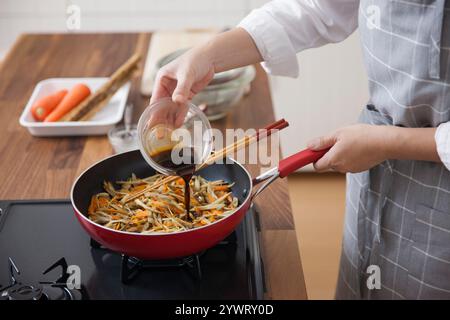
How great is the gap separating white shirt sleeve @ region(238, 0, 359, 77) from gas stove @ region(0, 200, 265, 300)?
1.29 feet

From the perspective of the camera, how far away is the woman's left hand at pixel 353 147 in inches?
46.9

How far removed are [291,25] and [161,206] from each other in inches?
21.3

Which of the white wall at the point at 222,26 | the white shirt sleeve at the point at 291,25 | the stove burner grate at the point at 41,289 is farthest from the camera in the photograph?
the white wall at the point at 222,26

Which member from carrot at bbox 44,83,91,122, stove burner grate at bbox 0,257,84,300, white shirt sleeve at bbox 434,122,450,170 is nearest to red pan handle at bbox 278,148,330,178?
white shirt sleeve at bbox 434,122,450,170

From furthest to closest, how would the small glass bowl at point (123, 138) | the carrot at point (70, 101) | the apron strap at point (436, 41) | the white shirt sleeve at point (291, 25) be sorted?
the carrot at point (70, 101), the small glass bowl at point (123, 138), the white shirt sleeve at point (291, 25), the apron strap at point (436, 41)

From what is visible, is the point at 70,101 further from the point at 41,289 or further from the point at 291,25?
the point at 41,289

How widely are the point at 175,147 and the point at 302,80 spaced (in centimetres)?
166

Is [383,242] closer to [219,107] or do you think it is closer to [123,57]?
[219,107]

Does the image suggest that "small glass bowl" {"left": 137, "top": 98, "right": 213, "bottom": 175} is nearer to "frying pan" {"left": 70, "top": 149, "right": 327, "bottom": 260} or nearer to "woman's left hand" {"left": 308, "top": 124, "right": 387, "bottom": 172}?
"frying pan" {"left": 70, "top": 149, "right": 327, "bottom": 260}

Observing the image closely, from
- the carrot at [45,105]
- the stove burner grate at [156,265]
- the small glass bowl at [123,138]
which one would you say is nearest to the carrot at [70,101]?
the carrot at [45,105]

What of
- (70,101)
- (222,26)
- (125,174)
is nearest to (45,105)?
(70,101)

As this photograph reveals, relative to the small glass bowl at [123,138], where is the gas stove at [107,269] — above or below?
below

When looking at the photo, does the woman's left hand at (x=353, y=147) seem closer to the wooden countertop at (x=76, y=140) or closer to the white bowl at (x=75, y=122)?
the wooden countertop at (x=76, y=140)

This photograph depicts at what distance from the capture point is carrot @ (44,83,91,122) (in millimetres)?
1629
